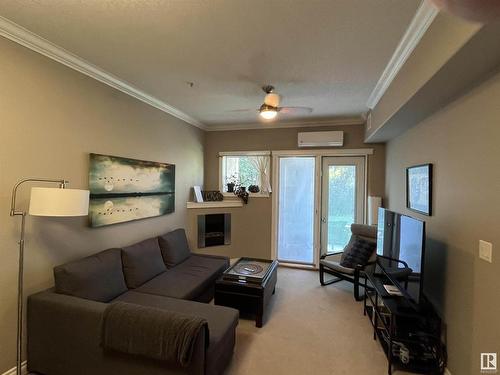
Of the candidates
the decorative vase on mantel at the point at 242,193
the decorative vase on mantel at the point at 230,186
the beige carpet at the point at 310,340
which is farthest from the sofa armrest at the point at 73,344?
the decorative vase on mantel at the point at 230,186

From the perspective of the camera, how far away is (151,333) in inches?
63.8

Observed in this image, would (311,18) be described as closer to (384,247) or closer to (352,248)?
(384,247)

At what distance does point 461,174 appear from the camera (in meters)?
1.90

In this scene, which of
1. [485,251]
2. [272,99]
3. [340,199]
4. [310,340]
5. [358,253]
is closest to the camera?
[485,251]

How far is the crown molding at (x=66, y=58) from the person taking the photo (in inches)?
73.4

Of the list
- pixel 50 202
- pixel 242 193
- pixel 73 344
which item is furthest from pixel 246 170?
pixel 73 344

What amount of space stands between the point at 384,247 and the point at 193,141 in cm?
348

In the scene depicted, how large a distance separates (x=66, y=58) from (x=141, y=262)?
2.14m

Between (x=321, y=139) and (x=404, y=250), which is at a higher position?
(x=321, y=139)

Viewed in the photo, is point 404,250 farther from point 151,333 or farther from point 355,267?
point 151,333

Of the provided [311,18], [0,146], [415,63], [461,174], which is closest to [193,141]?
[0,146]

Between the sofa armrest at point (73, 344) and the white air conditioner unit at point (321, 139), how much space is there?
355 cm

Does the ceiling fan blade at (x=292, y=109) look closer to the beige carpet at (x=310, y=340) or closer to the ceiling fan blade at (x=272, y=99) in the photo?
the ceiling fan blade at (x=272, y=99)

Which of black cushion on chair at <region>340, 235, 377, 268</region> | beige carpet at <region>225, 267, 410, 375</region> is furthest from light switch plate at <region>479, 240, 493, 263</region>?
black cushion on chair at <region>340, 235, 377, 268</region>
